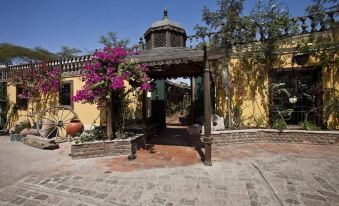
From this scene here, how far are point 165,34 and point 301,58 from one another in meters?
5.33

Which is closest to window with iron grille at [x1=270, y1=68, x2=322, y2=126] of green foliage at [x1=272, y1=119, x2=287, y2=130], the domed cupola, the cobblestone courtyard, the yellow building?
the yellow building

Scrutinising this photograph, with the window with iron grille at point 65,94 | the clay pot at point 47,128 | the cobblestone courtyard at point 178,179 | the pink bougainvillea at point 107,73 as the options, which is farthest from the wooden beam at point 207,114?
the clay pot at point 47,128

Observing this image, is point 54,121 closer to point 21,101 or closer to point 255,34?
point 21,101

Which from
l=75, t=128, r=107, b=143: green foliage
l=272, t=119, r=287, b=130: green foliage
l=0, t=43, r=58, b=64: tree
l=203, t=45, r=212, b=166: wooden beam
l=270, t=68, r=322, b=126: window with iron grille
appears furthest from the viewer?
l=0, t=43, r=58, b=64: tree

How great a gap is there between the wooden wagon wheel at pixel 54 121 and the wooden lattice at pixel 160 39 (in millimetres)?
5059

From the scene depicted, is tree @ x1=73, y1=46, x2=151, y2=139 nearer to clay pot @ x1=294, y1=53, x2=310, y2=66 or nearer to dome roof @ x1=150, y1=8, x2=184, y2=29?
dome roof @ x1=150, y1=8, x2=184, y2=29

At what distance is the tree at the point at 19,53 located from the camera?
2347 cm

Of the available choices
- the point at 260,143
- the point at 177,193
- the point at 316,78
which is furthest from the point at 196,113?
the point at 177,193

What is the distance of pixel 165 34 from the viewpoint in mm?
9102

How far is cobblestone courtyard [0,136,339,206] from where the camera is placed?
3752 millimetres

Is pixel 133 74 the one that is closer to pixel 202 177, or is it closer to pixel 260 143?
pixel 202 177

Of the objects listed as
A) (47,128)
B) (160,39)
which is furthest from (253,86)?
(47,128)

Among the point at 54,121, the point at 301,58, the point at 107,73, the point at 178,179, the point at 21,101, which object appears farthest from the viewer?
the point at 21,101

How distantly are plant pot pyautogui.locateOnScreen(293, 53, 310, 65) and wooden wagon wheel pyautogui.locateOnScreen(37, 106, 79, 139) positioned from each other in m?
9.57
